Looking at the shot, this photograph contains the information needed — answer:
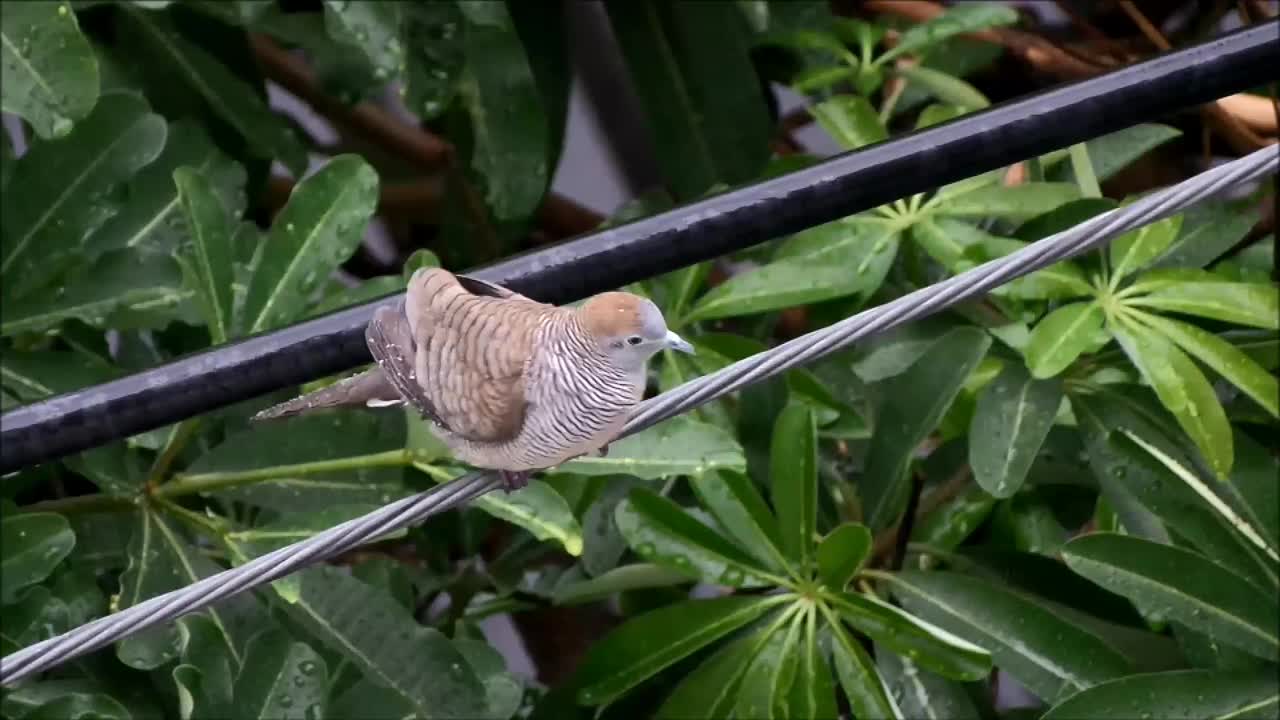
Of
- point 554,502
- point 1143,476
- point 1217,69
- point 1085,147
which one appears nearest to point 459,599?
point 554,502

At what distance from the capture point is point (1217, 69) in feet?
1.76

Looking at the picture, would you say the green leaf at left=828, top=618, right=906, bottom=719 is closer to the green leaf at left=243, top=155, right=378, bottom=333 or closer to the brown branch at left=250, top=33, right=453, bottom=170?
the green leaf at left=243, top=155, right=378, bottom=333

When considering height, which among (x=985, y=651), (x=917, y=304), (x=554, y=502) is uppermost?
(x=917, y=304)

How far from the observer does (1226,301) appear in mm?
918

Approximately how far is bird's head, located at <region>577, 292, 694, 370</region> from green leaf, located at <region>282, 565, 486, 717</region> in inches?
16.4

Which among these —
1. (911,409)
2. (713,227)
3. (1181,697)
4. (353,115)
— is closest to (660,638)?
(911,409)

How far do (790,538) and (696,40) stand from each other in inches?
24.8

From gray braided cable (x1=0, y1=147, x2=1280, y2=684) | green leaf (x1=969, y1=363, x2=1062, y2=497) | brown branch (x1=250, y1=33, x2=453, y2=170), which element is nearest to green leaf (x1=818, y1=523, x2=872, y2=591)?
green leaf (x1=969, y1=363, x2=1062, y2=497)

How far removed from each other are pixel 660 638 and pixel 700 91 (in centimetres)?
64

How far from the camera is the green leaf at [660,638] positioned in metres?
0.90

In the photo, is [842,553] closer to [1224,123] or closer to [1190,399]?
[1190,399]

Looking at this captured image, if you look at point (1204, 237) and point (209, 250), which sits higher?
point (209, 250)

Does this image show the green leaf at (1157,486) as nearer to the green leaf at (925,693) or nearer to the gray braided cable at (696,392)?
the green leaf at (925,693)

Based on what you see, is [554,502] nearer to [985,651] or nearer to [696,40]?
[985,651]
